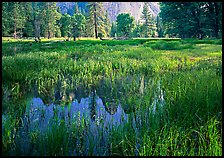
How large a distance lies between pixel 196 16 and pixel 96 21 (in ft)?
108

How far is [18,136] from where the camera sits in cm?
371

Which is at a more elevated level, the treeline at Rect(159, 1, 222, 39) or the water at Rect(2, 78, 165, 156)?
the treeline at Rect(159, 1, 222, 39)

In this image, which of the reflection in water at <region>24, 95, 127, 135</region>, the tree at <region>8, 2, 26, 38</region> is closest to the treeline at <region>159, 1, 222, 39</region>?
the tree at <region>8, 2, 26, 38</region>

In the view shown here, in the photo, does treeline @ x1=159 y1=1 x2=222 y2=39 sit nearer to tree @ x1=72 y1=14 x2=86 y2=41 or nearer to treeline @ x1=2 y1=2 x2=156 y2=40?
treeline @ x1=2 y1=2 x2=156 y2=40

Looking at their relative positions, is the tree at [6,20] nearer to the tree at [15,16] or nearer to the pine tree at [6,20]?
the pine tree at [6,20]

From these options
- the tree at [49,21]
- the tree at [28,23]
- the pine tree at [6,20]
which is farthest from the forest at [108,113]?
the tree at [49,21]

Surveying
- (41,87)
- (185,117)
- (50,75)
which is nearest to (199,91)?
(185,117)

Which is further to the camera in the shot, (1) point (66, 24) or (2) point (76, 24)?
(1) point (66, 24)

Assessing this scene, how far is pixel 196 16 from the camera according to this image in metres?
40.0

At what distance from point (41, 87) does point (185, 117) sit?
4770 mm

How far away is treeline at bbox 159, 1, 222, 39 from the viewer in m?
38.6

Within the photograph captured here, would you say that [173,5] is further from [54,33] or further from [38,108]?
[38,108]

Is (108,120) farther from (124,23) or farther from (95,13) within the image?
(124,23)

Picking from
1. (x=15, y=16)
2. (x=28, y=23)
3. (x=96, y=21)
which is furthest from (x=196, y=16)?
(x=28, y=23)
